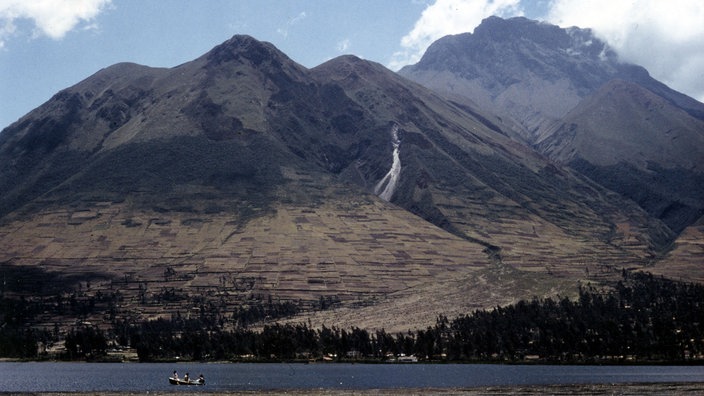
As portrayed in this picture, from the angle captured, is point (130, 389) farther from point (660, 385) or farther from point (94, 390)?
point (660, 385)

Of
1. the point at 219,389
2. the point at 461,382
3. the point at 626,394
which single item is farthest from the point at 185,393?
the point at 626,394

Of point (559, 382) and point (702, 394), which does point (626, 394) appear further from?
point (559, 382)

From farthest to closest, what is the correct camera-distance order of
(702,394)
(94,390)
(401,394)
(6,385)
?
(6,385) → (94,390) → (401,394) → (702,394)

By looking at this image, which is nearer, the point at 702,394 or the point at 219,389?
the point at 702,394

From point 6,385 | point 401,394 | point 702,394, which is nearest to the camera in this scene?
point 702,394

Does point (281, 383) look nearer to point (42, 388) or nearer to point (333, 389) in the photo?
point (333, 389)

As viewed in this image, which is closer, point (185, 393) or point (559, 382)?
point (185, 393)

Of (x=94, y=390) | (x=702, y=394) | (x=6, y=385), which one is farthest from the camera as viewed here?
(x=6, y=385)

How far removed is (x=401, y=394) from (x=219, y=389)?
4029cm

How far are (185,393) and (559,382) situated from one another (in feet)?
268

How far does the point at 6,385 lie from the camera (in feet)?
616

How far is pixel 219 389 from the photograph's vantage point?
178875 millimetres

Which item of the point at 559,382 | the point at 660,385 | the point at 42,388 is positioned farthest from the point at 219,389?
the point at 660,385

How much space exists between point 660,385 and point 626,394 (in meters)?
27.0
